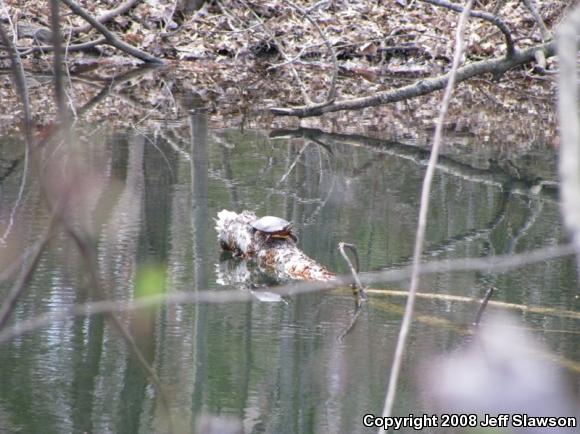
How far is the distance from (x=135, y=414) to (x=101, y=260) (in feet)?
6.93

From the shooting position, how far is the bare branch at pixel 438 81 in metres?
9.50

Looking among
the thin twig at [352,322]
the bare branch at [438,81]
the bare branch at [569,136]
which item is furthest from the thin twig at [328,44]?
the bare branch at [569,136]

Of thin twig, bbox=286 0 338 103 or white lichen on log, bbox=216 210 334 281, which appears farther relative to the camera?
thin twig, bbox=286 0 338 103

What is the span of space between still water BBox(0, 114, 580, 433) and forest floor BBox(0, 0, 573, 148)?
1.53 metres

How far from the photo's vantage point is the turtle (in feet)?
19.1

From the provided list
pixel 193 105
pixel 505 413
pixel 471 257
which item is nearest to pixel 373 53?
pixel 193 105

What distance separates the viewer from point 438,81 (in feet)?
31.7

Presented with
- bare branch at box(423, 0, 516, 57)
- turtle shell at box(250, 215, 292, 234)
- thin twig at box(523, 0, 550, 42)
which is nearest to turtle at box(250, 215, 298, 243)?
turtle shell at box(250, 215, 292, 234)

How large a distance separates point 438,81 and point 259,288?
4.71 metres

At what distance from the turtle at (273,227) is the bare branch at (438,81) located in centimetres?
385

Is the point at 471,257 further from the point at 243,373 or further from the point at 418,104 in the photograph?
the point at 418,104

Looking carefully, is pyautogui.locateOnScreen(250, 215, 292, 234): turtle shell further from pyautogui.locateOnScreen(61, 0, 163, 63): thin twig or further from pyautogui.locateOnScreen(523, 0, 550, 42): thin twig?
pyautogui.locateOnScreen(61, 0, 163, 63): thin twig

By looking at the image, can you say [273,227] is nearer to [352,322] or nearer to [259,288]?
[259,288]

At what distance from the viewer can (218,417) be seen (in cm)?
357
